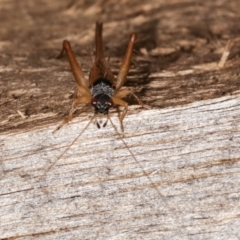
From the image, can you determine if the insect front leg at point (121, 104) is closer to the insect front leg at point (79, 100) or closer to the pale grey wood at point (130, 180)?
the pale grey wood at point (130, 180)

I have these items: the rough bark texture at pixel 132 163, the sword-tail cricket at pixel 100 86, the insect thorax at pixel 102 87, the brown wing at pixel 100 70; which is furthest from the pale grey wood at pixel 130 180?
the brown wing at pixel 100 70

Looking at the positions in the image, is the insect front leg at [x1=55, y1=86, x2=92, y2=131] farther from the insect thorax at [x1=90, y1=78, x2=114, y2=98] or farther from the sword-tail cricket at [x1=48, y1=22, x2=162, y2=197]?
the insect thorax at [x1=90, y1=78, x2=114, y2=98]

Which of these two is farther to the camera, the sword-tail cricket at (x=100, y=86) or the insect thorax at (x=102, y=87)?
the insect thorax at (x=102, y=87)

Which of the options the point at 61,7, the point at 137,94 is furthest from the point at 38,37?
the point at 137,94

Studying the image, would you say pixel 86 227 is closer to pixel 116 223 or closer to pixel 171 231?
pixel 116 223

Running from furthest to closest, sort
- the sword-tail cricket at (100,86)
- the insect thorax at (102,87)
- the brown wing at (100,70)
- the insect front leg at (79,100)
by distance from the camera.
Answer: the brown wing at (100,70) → the insect thorax at (102,87) → the sword-tail cricket at (100,86) → the insect front leg at (79,100)

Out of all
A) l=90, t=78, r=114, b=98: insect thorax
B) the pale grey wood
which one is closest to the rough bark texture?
the pale grey wood
